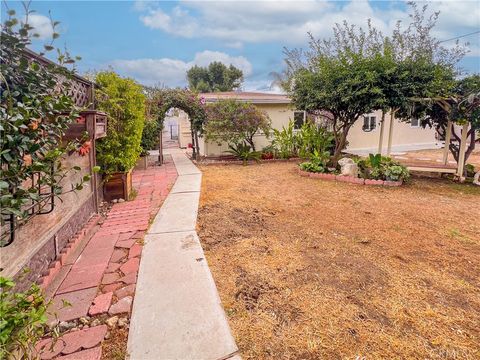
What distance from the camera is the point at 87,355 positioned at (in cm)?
182

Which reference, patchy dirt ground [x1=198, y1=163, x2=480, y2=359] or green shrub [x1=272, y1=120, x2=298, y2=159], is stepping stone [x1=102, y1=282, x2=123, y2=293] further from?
green shrub [x1=272, y1=120, x2=298, y2=159]

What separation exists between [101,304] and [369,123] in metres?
15.3

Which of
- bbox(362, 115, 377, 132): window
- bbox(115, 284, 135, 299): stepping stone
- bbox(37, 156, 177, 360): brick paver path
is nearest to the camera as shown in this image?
bbox(37, 156, 177, 360): brick paver path

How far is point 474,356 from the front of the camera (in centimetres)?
184

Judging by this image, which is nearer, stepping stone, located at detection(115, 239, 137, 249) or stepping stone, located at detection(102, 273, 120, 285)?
stepping stone, located at detection(102, 273, 120, 285)

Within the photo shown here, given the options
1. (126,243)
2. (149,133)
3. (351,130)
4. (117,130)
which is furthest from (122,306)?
(351,130)

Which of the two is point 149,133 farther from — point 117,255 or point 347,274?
point 347,274

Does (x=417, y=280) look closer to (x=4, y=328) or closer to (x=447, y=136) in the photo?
(x=4, y=328)

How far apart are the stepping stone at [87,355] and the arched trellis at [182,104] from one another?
895 centimetres

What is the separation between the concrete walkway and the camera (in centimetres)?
184

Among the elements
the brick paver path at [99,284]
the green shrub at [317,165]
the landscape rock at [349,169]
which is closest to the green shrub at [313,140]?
the green shrub at [317,165]

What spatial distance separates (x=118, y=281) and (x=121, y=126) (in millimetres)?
3325

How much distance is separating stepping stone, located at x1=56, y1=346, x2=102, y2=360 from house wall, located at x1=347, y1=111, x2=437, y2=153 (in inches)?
566

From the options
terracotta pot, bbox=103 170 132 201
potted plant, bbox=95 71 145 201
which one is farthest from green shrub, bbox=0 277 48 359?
terracotta pot, bbox=103 170 132 201
